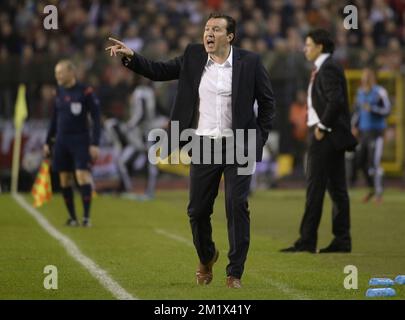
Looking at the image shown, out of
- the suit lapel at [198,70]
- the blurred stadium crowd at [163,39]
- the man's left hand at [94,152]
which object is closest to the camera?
the suit lapel at [198,70]

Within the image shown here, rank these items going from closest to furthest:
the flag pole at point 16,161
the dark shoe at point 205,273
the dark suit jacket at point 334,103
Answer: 1. the dark shoe at point 205,273
2. the dark suit jacket at point 334,103
3. the flag pole at point 16,161

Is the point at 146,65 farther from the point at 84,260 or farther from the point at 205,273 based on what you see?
the point at 84,260

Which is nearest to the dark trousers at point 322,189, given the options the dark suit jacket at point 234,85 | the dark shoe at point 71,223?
the dark suit jacket at point 234,85

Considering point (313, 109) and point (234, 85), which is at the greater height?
point (234, 85)

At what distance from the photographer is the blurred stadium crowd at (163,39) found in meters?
26.4

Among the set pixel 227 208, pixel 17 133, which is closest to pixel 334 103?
pixel 227 208

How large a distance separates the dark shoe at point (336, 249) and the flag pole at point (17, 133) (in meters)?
11.9

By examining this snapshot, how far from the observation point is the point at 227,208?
988 cm

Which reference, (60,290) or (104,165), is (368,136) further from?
(60,290)

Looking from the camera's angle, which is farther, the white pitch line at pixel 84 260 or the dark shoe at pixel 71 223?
the dark shoe at pixel 71 223

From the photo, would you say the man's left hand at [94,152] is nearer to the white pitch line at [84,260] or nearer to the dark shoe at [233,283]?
the white pitch line at [84,260]

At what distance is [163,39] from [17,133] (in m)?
4.70
